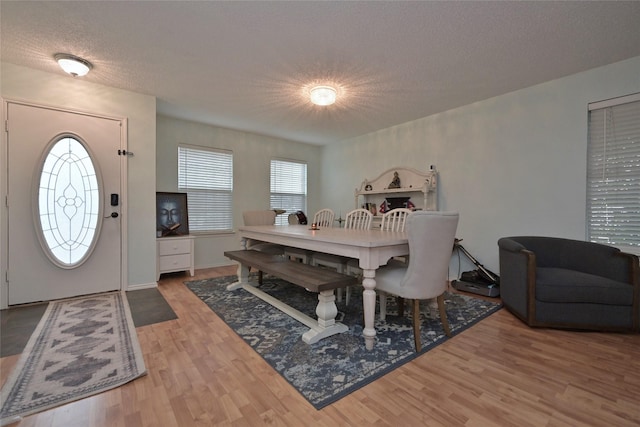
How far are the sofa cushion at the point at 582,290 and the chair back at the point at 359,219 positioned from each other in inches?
71.3

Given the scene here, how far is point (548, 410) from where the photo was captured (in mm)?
1450

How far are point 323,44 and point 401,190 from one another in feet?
8.95

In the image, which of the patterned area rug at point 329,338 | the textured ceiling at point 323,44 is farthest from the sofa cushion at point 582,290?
the textured ceiling at point 323,44

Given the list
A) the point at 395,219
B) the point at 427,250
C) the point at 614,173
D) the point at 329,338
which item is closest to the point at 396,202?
Answer: the point at 395,219

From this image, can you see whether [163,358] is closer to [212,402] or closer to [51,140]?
[212,402]

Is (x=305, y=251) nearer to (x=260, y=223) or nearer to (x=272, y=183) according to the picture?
(x=260, y=223)

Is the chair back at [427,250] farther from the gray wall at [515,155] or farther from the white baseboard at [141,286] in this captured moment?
the white baseboard at [141,286]

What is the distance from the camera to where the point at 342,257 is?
3.10 meters

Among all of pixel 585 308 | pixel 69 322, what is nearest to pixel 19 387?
pixel 69 322

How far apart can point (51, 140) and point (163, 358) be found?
2.93m

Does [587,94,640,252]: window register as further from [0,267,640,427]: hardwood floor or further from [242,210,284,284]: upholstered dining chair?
[242,210,284,284]: upholstered dining chair

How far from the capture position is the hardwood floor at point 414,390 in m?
1.39

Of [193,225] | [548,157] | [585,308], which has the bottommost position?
[585,308]

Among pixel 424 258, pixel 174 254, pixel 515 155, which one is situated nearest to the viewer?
pixel 424 258
